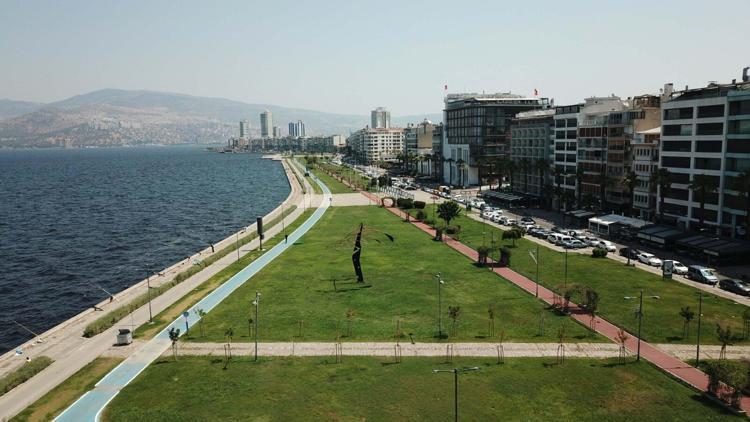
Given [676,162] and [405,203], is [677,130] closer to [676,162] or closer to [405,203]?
[676,162]

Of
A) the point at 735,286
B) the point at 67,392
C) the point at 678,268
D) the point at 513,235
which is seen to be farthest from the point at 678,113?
the point at 67,392

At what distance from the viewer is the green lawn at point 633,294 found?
144ft

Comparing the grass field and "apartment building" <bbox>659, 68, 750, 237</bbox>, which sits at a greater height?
"apartment building" <bbox>659, 68, 750, 237</bbox>

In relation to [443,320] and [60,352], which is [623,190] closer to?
[443,320]

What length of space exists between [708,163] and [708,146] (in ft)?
7.31

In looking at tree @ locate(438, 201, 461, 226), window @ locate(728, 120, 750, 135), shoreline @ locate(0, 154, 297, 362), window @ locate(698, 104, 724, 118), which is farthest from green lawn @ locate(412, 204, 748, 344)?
shoreline @ locate(0, 154, 297, 362)

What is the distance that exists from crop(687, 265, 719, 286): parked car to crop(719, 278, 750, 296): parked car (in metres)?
1.07

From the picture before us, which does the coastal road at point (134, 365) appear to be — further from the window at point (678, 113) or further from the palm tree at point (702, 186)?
the window at point (678, 113)

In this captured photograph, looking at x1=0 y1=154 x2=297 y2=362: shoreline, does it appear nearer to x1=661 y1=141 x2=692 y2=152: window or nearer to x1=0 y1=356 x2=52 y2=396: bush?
x1=0 y1=356 x2=52 y2=396: bush

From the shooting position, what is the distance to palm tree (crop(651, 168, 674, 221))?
255 ft

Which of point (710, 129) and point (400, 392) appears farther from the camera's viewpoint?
point (710, 129)

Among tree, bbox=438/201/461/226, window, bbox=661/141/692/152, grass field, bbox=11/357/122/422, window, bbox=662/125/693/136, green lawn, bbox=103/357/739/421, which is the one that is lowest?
grass field, bbox=11/357/122/422

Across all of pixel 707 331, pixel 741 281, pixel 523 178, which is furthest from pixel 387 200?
pixel 707 331

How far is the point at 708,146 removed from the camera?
73438mm
